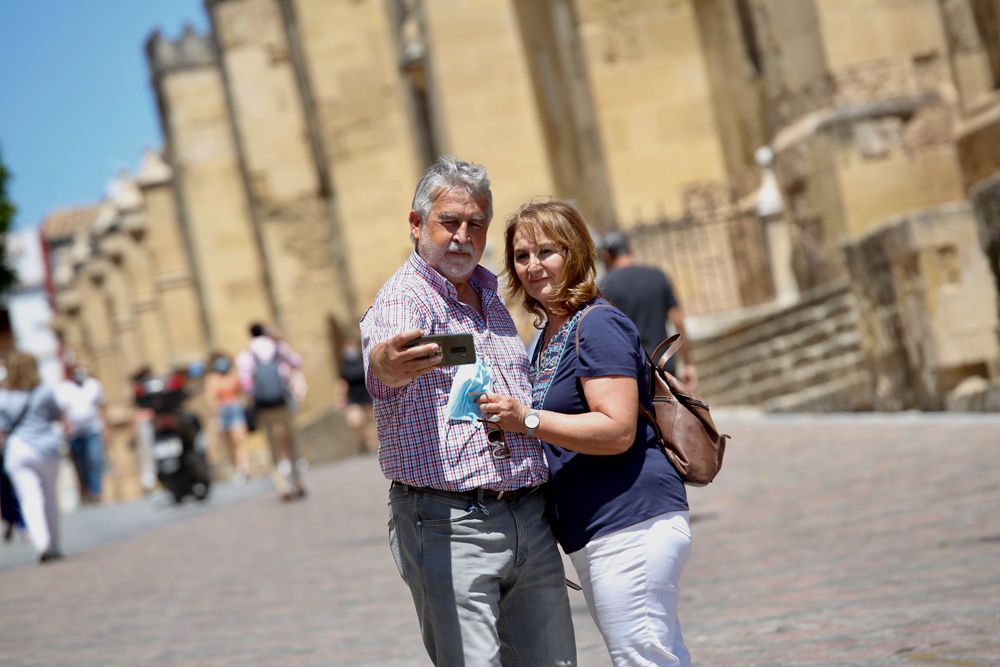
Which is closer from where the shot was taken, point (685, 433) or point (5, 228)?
point (685, 433)

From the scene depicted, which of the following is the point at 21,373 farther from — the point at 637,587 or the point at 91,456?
the point at 637,587

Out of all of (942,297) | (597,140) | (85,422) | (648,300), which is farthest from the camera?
(597,140)

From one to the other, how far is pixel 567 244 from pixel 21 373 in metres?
10.3

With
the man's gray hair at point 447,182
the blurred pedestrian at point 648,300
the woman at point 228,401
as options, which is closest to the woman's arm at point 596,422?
the man's gray hair at point 447,182

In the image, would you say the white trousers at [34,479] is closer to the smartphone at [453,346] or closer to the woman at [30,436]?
the woman at [30,436]

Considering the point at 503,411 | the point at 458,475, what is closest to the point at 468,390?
the point at 503,411

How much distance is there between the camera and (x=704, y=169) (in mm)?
22031

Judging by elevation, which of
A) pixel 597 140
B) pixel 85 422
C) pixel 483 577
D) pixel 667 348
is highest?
pixel 597 140

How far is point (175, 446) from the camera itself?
20891 mm

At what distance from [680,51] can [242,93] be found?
1669 centimetres

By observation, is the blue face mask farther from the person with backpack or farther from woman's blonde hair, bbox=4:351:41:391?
the person with backpack

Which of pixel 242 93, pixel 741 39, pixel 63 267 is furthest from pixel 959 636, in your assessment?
pixel 63 267

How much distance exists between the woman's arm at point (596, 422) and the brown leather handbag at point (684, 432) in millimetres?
126

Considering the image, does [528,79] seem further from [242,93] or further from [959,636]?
[959,636]
